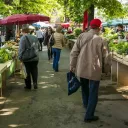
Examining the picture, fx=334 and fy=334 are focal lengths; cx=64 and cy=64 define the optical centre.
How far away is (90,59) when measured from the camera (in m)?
5.81

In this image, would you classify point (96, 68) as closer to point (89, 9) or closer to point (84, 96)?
point (84, 96)

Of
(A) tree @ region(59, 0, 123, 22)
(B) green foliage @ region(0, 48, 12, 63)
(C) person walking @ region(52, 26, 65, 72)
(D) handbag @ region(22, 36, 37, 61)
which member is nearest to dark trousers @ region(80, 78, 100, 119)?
(D) handbag @ region(22, 36, 37, 61)

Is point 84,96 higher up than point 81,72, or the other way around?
point 81,72

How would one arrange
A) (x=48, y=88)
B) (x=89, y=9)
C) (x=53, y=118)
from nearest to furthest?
(x=53, y=118)
(x=48, y=88)
(x=89, y=9)

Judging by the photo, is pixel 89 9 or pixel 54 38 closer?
pixel 54 38

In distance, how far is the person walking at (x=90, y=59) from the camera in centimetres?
577

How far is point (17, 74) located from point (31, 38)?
10.3 ft

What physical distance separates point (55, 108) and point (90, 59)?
1751 mm

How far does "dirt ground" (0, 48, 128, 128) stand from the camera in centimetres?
596

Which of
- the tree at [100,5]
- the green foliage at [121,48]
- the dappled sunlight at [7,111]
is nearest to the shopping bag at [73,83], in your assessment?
the dappled sunlight at [7,111]

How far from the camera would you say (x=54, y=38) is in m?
12.6

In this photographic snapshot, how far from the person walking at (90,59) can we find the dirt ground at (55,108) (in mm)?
411

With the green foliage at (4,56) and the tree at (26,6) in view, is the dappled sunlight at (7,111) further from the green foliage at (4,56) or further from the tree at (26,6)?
the tree at (26,6)

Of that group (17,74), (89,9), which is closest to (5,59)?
(17,74)
